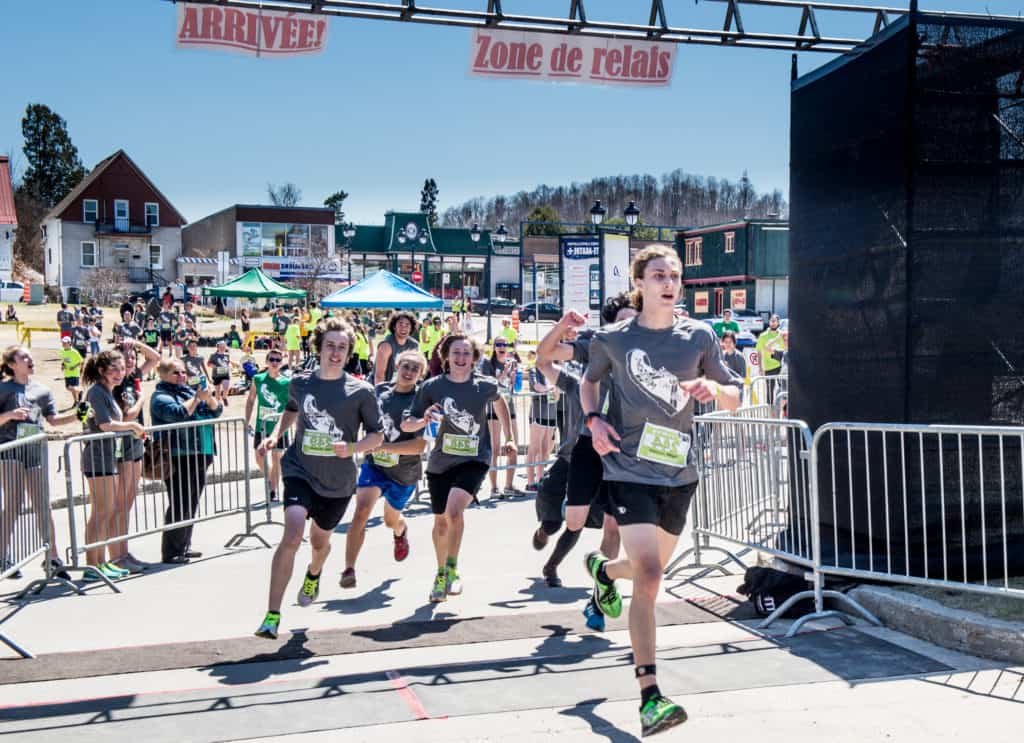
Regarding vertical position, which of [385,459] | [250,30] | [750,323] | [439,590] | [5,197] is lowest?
[439,590]

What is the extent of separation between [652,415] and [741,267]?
187 feet

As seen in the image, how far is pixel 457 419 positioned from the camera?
22.9 feet

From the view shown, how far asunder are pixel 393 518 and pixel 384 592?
1.85 ft

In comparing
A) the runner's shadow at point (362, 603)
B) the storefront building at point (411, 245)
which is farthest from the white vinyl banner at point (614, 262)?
the storefront building at point (411, 245)

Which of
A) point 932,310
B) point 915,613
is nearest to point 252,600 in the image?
point 915,613

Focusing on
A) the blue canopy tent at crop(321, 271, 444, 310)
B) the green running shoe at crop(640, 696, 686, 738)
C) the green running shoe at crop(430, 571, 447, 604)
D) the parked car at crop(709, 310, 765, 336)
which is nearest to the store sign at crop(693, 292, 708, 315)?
the parked car at crop(709, 310, 765, 336)

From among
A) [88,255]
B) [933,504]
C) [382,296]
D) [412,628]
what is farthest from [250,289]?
[88,255]

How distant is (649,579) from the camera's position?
4406 mm

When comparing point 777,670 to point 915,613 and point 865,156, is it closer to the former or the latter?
point 915,613

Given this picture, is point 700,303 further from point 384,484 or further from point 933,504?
point 933,504

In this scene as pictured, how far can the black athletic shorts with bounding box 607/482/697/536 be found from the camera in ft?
14.8

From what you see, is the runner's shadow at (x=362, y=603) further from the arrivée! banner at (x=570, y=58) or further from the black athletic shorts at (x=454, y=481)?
the arrivée! banner at (x=570, y=58)

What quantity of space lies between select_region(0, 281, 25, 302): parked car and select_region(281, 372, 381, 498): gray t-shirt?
59616 millimetres

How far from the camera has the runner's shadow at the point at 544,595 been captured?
6.85 meters
